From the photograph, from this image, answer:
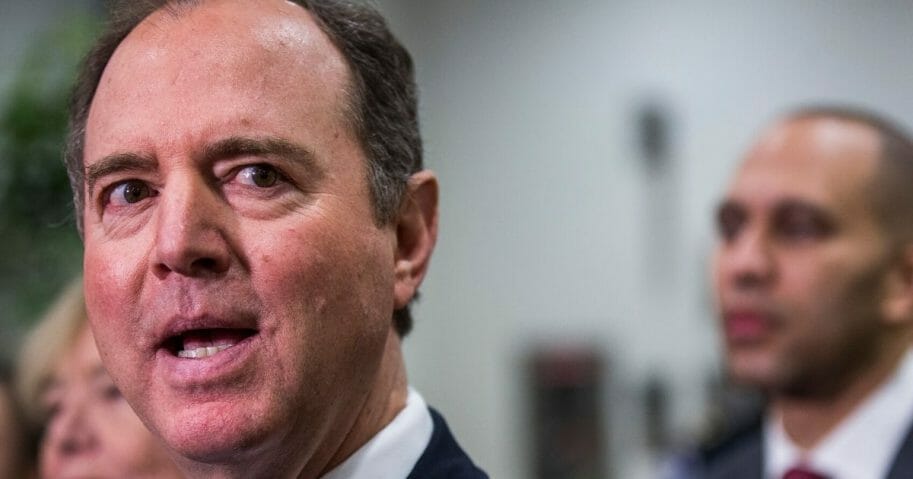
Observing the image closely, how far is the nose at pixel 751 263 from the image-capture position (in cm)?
278

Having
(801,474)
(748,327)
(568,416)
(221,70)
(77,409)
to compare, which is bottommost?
(568,416)

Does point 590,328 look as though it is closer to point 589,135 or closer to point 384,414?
point 589,135

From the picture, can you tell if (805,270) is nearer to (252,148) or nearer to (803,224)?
(803,224)

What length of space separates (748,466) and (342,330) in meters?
1.89

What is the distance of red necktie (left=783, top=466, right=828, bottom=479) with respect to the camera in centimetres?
281

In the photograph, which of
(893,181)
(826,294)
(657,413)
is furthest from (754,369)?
(657,413)

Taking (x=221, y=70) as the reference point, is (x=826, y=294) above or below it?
below

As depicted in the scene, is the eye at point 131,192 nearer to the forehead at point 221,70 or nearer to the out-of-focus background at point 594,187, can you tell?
the forehead at point 221,70

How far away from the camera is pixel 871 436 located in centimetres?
274

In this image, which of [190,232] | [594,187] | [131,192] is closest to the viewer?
[190,232]

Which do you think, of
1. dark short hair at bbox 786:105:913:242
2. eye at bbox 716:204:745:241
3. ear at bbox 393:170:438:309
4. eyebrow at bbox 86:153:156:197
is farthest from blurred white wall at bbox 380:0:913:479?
eyebrow at bbox 86:153:156:197

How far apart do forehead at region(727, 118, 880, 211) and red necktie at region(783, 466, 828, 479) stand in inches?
20.6

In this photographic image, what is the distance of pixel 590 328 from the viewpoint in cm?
637

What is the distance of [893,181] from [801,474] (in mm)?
616
